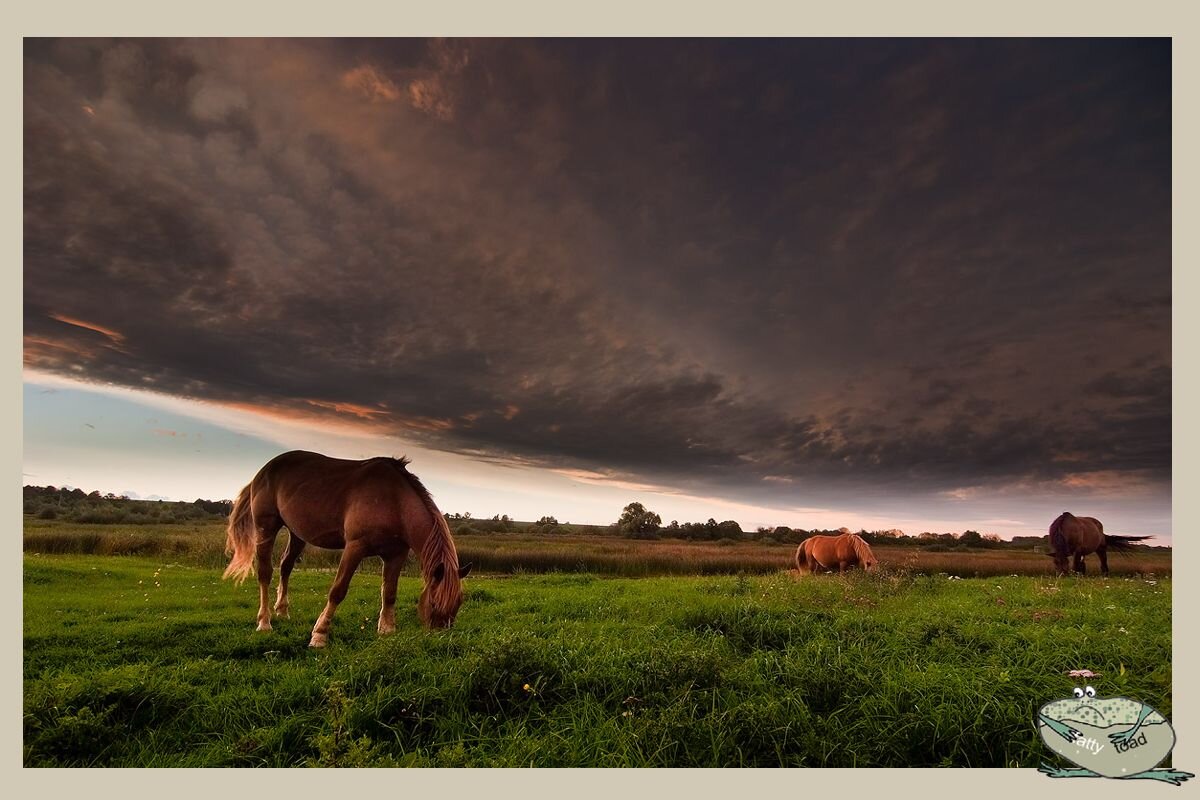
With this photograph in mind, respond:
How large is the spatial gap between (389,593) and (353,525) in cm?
96

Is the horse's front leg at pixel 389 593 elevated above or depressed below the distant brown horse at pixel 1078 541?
above

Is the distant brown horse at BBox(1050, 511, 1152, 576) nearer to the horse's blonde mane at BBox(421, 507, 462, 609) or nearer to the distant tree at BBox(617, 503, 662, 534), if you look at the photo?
the distant tree at BBox(617, 503, 662, 534)

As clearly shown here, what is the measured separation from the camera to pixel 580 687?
13.4ft

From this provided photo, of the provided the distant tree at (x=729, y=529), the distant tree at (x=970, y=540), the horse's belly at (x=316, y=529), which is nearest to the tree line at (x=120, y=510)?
the horse's belly at (x=316, y=529)

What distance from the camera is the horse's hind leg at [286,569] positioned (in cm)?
714

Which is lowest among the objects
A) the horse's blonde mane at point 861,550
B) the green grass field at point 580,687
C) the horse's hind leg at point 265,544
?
the horse's blonde mane at point 861,550

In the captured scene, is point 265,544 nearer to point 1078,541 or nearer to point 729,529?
point 729,529

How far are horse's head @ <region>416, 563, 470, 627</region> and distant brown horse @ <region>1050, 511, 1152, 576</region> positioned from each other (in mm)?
15491

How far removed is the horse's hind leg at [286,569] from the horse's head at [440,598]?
9.09 ft

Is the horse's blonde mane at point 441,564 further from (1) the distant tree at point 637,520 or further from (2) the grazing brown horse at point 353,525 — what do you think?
(1) the distant tree at point 637,520

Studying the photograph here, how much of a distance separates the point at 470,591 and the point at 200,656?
4.25 metres

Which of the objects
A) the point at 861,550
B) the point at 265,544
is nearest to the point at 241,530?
the point at 265,544

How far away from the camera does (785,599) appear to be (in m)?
7.77

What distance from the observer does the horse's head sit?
19.0ft
